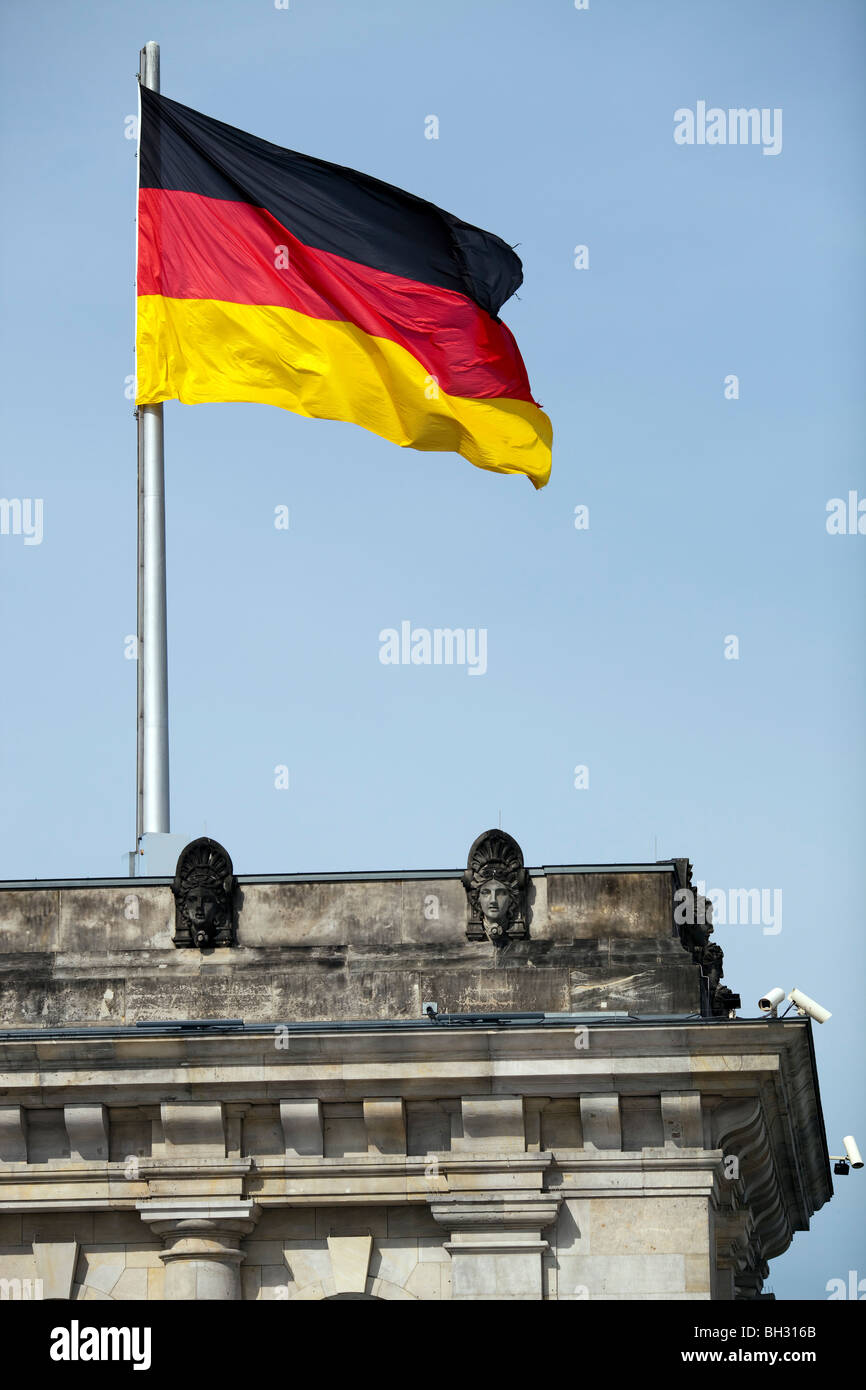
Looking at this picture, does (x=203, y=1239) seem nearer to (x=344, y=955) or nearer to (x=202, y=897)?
(x=344, y=955)

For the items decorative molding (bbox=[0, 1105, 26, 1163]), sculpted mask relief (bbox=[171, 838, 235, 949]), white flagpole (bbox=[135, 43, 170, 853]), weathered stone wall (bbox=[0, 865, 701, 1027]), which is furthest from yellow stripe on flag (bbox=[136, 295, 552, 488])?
decorative molding (bbox=[0, 1105, 26, 1163])

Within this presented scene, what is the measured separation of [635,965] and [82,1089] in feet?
24.9

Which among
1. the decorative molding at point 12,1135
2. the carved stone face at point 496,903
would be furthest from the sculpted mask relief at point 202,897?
the carved stone face at point 496,903

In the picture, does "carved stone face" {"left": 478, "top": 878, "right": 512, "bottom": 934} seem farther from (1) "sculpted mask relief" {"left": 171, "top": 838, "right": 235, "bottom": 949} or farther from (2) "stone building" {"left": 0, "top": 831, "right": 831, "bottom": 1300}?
(1) "sculpted mask relief" {"left": 171, "top": 838, "right": 235, "bottom": 949}

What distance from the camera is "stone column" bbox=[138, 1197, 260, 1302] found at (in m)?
32.8

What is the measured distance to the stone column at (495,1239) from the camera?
1281 inches

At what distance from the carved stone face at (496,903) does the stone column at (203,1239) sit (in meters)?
5.01

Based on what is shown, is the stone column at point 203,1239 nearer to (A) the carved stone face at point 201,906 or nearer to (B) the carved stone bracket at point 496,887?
(A) the carved stone face at point 201,906

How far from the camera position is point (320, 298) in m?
41.1

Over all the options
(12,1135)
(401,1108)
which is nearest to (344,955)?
(401,1108)

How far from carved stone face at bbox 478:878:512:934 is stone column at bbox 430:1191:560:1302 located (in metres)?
3.78
